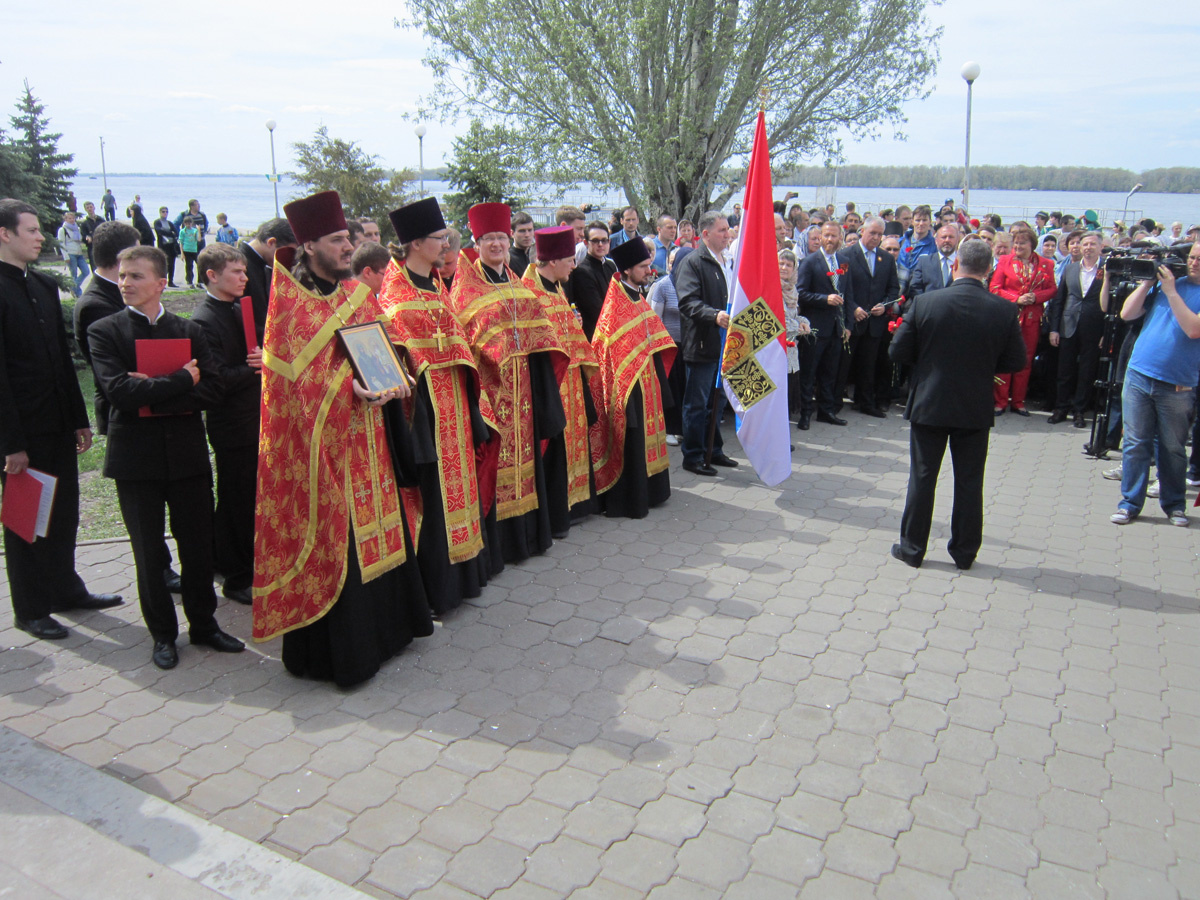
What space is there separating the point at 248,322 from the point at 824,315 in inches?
255

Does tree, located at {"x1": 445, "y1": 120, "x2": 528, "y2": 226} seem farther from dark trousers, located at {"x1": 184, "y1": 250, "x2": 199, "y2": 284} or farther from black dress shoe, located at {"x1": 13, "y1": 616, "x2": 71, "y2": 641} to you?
black dress shoe, located at {"x1": 13, "y1": 616, "x2": 71, "y2": 641}

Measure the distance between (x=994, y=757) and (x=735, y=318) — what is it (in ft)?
12.8

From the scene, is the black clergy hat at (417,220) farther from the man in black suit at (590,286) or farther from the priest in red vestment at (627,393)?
the man in black suit at (590,286)

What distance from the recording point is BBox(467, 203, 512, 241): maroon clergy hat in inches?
215

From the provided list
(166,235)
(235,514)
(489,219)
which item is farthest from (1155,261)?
(166,235)

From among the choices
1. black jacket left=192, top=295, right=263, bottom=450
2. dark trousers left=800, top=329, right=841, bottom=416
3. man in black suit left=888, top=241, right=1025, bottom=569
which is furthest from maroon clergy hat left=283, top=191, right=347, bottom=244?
dark trousers left=800, top=329, right=841, bottom=416

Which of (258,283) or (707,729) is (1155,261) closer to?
(707,729)

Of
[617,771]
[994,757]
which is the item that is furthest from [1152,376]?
[617,771]

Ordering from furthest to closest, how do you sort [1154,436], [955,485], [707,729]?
[1154,436], [955,485], [707,729]

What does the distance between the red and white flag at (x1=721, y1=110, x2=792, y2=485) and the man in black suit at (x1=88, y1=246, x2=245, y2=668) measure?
3894 millimetres

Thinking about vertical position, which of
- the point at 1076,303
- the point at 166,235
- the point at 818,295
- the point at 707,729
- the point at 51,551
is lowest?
the point at 707,729

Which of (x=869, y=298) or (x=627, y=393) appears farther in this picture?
(x=869, y=298)

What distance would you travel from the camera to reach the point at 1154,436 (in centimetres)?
673

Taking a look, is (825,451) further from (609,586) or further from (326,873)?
(326,873)
